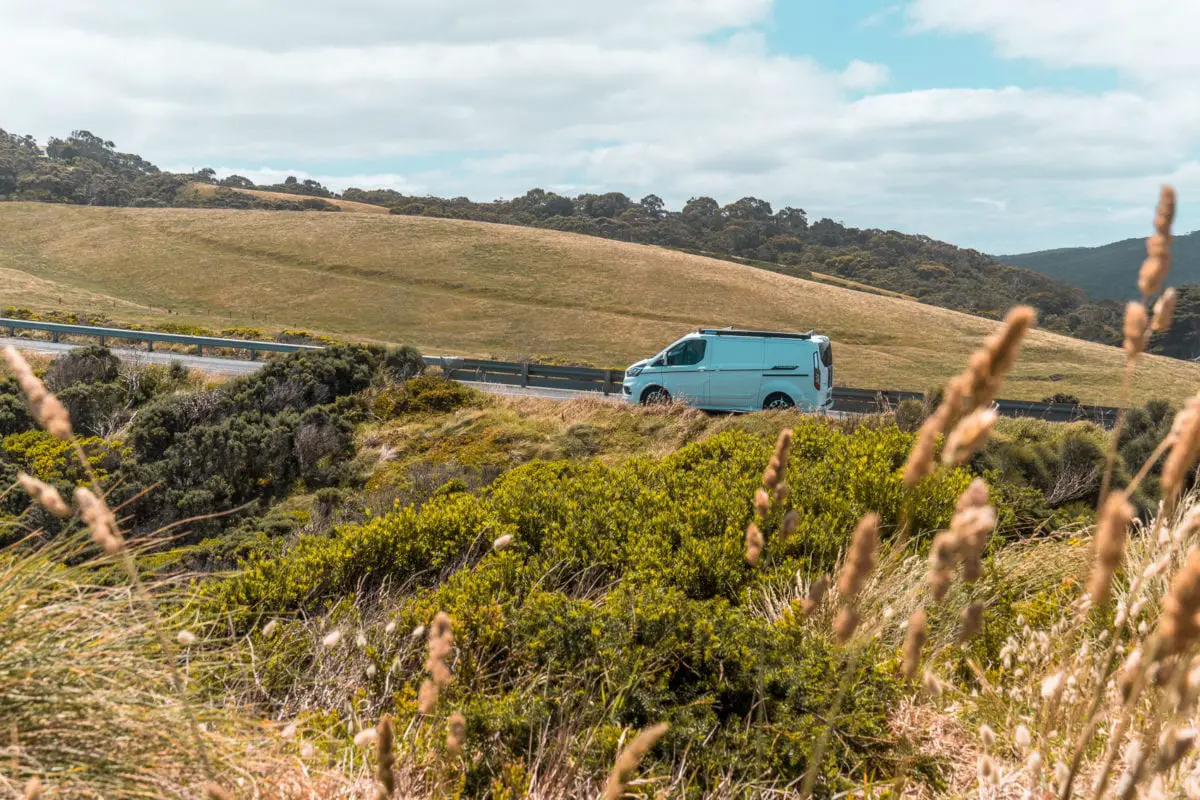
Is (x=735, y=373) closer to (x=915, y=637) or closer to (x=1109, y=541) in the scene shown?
(x=915, y=637)

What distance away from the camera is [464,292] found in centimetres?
6431

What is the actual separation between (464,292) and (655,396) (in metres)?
48.1

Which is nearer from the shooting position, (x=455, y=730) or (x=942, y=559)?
(x=942, y=559)

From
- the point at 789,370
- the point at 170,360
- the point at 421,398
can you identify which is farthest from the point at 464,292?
the point at 789,370

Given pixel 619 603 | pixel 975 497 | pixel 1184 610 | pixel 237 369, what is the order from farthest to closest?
pixel 237 369
pixel 619 603
pixel 975 497
pixel 1184 610

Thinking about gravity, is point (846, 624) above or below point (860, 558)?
below

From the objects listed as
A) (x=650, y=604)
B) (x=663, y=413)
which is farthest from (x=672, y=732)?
(x=663, y=413)

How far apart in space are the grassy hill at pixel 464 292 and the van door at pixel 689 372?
2730cm

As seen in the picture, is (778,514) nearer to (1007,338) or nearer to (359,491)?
(1007,338)

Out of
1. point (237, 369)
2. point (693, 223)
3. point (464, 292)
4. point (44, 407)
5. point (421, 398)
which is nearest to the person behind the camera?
point (44, 407)

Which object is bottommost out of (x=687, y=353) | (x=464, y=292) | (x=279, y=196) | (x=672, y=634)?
(x=464, y=292)

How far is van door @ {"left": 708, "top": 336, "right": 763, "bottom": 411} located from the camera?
17516 millimetres

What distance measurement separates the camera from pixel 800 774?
3889 mm

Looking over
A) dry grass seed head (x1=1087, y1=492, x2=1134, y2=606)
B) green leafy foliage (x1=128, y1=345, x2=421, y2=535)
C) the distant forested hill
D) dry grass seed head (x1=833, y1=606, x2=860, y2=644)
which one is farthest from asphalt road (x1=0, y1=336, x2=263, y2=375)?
the distant forested hill
